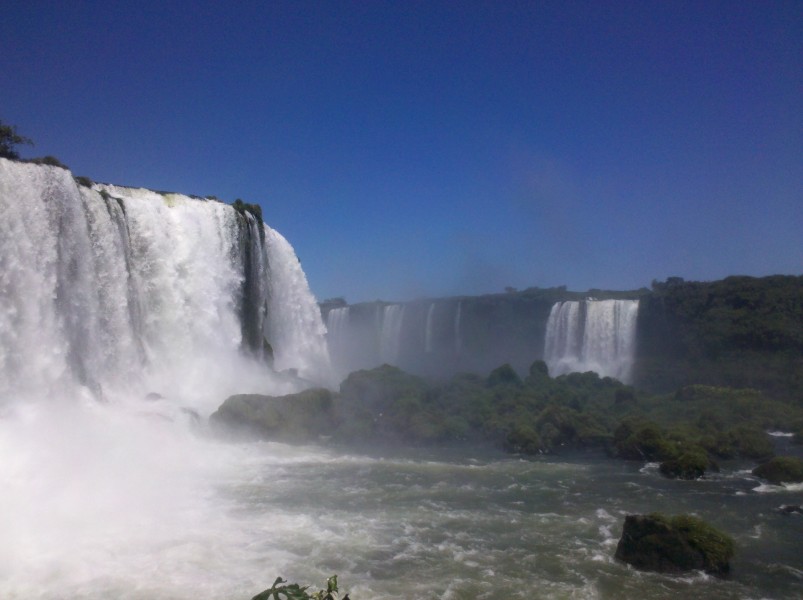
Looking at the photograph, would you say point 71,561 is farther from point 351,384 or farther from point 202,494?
point 351,384

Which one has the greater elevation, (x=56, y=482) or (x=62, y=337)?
(x=62, y=337)

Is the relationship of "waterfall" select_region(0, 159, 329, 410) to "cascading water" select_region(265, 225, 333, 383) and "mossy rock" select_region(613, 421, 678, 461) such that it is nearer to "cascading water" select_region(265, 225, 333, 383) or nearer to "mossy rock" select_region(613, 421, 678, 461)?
"cascading water" select_region(265, 225, 333, 383)

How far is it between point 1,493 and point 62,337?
5863 millimetres

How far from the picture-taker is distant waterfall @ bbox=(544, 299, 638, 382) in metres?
33.3

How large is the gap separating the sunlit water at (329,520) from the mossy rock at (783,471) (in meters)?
0.44

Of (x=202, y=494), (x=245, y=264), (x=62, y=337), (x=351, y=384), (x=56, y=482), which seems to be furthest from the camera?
(x=245, y=264)

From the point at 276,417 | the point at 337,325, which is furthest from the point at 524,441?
the point at 337,325

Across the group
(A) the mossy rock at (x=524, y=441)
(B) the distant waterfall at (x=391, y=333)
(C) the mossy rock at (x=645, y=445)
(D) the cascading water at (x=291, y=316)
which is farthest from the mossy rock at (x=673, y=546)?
(B) the distant waterfall at (x=391, y=333)

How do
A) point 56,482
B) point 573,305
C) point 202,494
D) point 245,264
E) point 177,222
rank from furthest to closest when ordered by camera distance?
point 573,305 → point 245,264 → point 177,222 → point 202,494 → point 56,482

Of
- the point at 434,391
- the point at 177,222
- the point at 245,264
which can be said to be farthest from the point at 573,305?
the point at 177,222

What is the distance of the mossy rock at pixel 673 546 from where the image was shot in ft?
28.7

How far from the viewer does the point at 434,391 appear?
24.5 m

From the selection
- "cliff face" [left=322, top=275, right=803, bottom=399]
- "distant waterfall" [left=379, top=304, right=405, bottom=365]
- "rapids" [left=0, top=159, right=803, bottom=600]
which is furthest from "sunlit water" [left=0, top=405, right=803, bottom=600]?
"distant waterfall" [left=379, top=304, right=405, bottom=365]

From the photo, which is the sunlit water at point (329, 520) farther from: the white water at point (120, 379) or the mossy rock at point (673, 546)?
the mossy rock at point (673, 546)
